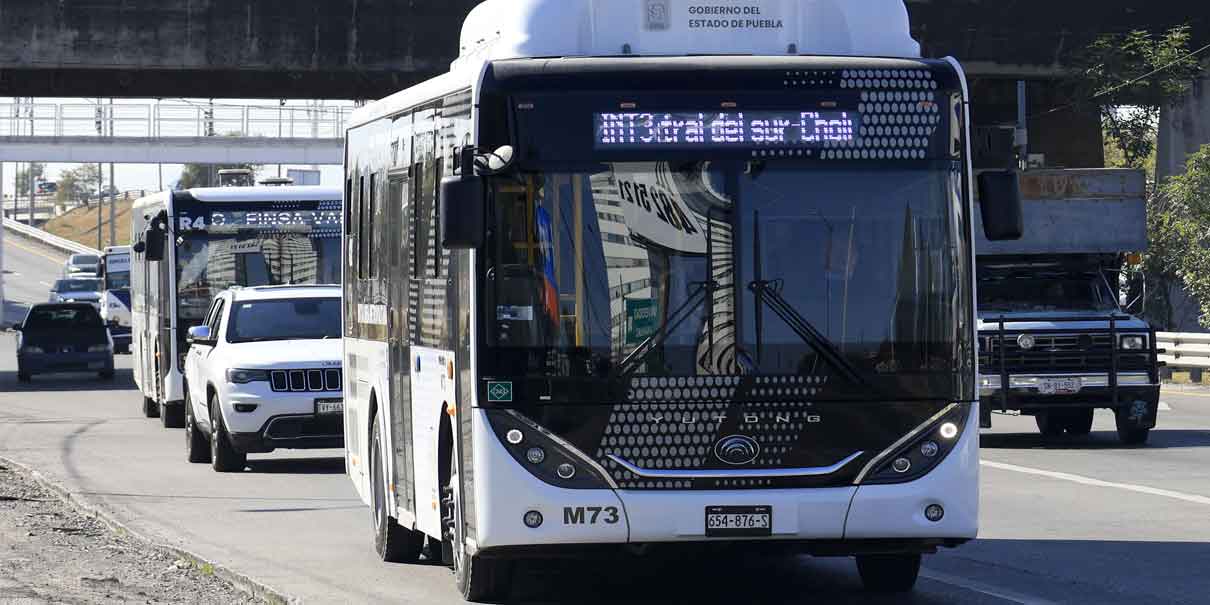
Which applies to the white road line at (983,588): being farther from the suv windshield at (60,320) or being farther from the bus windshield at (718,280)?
the suv windshield at (60,320)

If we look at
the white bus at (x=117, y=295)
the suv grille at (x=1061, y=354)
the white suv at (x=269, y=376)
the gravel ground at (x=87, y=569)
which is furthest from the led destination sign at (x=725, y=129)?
the white bus at (x=117, y=295)

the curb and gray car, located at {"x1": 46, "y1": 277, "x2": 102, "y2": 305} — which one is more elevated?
gray car, located at {"x1": 46, "y1": 277, "x2": 102, "y2": 305}

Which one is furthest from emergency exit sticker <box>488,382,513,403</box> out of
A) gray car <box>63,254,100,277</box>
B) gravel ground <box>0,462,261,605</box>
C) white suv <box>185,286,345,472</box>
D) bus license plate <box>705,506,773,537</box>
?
gray car <box>63,254,100,277</box>

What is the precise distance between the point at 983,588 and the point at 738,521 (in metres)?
1.99

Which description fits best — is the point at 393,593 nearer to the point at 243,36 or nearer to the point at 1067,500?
the point at 1067,500

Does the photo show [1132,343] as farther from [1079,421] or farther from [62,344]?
[62,344]

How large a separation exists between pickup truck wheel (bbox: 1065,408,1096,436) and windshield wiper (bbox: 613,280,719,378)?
47.5 ft

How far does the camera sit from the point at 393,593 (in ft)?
37.4

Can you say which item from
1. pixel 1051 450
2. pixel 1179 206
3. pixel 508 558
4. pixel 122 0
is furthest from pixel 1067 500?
pixel 122 0

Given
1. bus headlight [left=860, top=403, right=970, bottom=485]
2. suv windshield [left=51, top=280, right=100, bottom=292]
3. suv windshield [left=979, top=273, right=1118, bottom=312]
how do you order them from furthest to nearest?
suv windshield [left=51, top=280, right=100, bottom=292]
suv windshield [left=979, top=273, right=1118, bottom=312]
bus headlight [left=860, top=403, right=970, bottom=485]

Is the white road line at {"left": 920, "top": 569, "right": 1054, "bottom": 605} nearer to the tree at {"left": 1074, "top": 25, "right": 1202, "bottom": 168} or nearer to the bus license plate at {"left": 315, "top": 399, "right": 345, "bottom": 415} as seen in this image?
the bus license plate at {"left": 315, "top": 399, "right": 345, "bottom": 415}

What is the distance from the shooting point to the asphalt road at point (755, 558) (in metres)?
11.3

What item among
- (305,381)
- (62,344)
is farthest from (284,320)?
(62,344)

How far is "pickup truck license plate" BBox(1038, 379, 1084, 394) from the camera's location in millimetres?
21844
